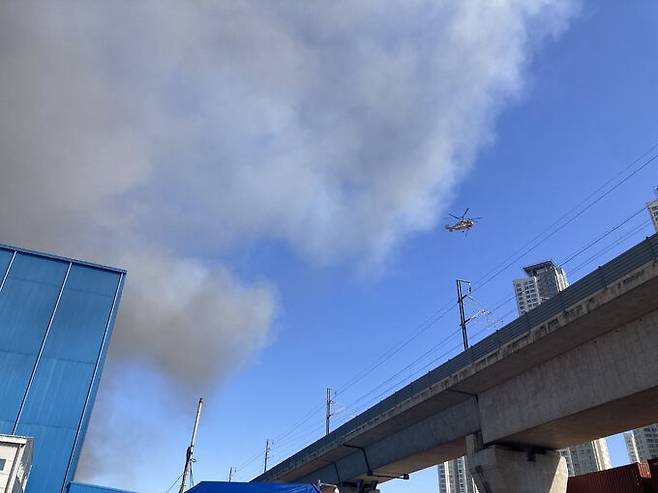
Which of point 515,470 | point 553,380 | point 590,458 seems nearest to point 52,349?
point 515,470

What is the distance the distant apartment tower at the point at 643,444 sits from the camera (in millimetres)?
138500

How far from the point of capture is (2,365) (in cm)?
4047

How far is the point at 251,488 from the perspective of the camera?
15000mm

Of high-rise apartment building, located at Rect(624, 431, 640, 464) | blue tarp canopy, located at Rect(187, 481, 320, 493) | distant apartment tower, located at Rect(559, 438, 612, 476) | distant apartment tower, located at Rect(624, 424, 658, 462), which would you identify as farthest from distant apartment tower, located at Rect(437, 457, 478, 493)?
blue tarp canopy, located at Rect(187, 481, 320, 493)

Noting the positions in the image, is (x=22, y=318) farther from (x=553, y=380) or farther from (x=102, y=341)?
(x=553, y=380)

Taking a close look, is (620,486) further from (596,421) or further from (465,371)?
(465,371)

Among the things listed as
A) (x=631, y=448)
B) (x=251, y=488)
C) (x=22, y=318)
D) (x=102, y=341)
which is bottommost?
(x=251, y=488)

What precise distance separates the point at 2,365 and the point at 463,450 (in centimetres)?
3561

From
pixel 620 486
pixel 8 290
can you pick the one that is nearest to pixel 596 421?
pixel 620 486

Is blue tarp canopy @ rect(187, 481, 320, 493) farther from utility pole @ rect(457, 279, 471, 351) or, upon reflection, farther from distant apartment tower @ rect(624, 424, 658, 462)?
distant apartment tower @ rect(624, 424, 658, 462)

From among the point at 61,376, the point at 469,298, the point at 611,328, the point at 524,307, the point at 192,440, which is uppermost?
the point at 524,307

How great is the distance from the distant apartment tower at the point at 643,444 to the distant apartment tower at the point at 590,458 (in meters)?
25.9

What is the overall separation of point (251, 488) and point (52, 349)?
113 ft

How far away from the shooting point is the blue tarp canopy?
14674 millimetres
